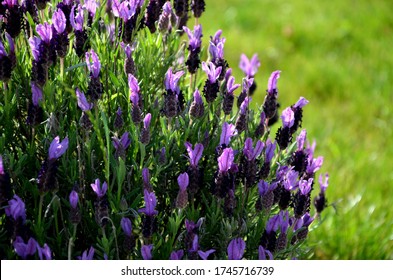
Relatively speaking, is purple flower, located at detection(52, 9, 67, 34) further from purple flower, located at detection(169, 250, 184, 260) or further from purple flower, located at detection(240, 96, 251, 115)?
purple flower, located at detection(169, 250, 184, 260)

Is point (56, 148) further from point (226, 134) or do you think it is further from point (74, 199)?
point (226, 134)

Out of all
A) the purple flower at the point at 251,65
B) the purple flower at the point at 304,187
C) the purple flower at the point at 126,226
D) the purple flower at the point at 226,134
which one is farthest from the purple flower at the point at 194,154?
the purple flower at the point at 251,65

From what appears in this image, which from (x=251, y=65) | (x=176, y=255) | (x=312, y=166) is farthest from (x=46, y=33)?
(x=312, y=166)

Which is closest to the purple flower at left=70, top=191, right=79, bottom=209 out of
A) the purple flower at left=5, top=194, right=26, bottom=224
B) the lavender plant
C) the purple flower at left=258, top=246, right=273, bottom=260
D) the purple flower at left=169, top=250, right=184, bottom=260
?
the lavender plant

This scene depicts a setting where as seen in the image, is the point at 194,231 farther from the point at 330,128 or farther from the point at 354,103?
the point at 354,103

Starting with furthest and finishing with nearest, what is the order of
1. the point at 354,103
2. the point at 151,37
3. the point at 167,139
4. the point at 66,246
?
the point at 354,103 → the point at 151,37 → the point at 167,139 → the point at 66,246
